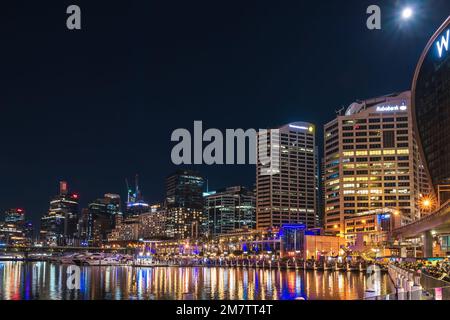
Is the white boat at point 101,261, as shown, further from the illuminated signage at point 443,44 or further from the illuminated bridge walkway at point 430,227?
the illuminated signage at point 443,44

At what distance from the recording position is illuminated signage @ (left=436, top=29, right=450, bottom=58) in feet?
344

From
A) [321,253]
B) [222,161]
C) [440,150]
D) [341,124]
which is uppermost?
[341,124]

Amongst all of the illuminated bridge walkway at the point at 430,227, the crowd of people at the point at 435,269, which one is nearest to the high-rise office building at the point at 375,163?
the illuminated bridge walkway at the point at 430,227

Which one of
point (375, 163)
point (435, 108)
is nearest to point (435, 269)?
point (435, 108)

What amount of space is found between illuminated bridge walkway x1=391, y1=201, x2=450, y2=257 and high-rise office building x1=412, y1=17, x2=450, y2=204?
12.7 metres

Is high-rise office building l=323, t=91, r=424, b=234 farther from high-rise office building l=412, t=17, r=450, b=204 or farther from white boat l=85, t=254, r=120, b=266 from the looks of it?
white boat l=85, t=254, r=120, b=266

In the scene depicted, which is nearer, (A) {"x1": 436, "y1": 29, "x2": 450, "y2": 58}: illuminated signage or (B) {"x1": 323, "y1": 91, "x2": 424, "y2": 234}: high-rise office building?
(A) {"x1": 436, "y1": 29, "x2": 450, "y2": 58}: illuminated signage

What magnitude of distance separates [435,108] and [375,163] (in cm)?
6901

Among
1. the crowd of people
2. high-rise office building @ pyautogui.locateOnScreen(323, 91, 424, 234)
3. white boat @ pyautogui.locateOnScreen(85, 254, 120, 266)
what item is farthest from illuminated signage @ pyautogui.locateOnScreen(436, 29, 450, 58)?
white boat @ pyautogui.locateOnScreen(85, 254, 120, 266)

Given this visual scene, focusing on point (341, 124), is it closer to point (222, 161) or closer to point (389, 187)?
point (389, 187)
